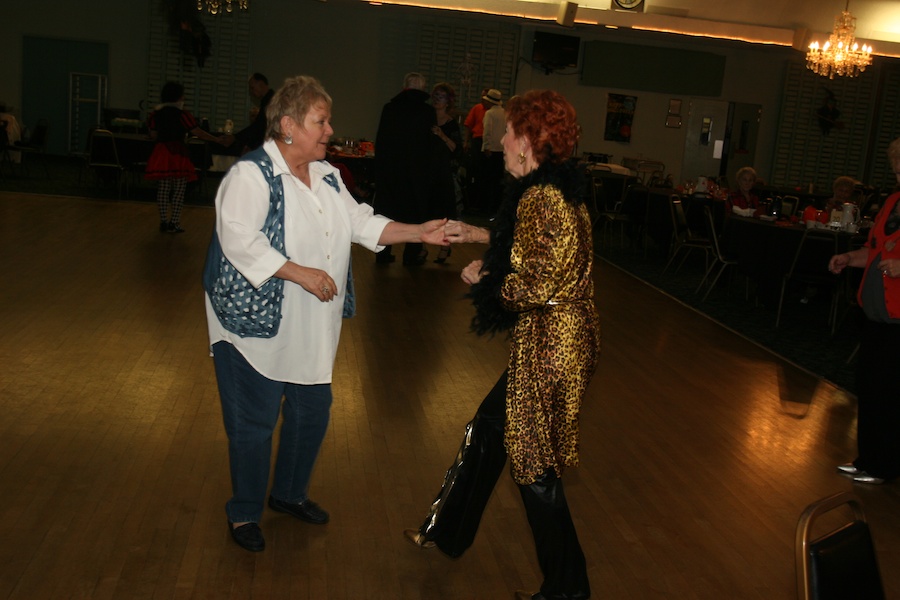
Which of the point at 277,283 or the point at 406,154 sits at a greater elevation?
the point at 406,154

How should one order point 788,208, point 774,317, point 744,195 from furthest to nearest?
point 788,208 < point 744,195 < point 774,317

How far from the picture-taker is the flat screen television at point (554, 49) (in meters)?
16.5

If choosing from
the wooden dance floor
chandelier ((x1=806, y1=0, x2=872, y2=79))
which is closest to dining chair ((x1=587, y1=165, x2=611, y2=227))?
chandelier ((x1=806, y1=0, x2=872, y2=79))

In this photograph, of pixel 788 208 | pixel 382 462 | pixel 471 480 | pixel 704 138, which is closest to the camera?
pixel 471 480

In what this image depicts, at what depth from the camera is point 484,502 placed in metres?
2.98

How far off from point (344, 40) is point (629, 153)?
18.9 feet

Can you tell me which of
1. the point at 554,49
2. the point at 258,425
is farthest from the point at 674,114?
the point at 258,425

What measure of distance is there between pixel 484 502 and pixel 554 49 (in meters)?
14.7

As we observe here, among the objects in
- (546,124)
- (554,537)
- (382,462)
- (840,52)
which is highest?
(840,52)

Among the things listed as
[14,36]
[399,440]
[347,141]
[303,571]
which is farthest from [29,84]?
[303,571]

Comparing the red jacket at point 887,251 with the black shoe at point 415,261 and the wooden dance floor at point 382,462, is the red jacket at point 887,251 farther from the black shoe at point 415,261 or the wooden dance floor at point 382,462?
the black shoe at point 415,261

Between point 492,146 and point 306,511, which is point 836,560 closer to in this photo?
point 306,511

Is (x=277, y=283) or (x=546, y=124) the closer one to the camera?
(x=546, y=124)

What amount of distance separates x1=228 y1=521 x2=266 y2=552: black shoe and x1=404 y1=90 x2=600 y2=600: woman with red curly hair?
3.00 ft
